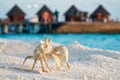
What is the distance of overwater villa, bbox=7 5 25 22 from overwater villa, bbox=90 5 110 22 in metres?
14.4

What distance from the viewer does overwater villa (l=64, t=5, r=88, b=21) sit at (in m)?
83.3

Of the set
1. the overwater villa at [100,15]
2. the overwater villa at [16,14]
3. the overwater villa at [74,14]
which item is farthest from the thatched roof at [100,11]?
the overwater villa at [16,14]

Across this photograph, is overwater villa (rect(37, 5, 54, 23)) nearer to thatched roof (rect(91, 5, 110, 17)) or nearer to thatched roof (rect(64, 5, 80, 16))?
thatched roof (rect(64, 5, 80, 16))

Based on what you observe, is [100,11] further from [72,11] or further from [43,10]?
[43,10]

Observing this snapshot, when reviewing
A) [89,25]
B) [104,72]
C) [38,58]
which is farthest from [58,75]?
[89,25]

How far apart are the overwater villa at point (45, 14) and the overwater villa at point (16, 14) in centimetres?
364

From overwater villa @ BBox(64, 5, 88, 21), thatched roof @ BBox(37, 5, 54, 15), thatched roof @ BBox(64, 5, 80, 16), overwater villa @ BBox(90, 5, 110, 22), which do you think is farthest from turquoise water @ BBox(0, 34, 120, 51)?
overwater villa @ BBox(90, 5, 110, 22)

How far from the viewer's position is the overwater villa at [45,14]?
8269 centimetres

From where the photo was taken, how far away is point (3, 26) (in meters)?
76.0

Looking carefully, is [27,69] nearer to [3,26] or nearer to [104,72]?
[104,72]

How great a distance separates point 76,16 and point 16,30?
1354 cm

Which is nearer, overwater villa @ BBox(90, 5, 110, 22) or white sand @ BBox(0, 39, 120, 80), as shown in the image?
white sand @ BBox(0, 39, 120, 80)

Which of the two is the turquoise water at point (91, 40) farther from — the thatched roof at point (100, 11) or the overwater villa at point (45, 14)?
the thatched roof at point (100, 11)

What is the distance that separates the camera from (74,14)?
8331cm
